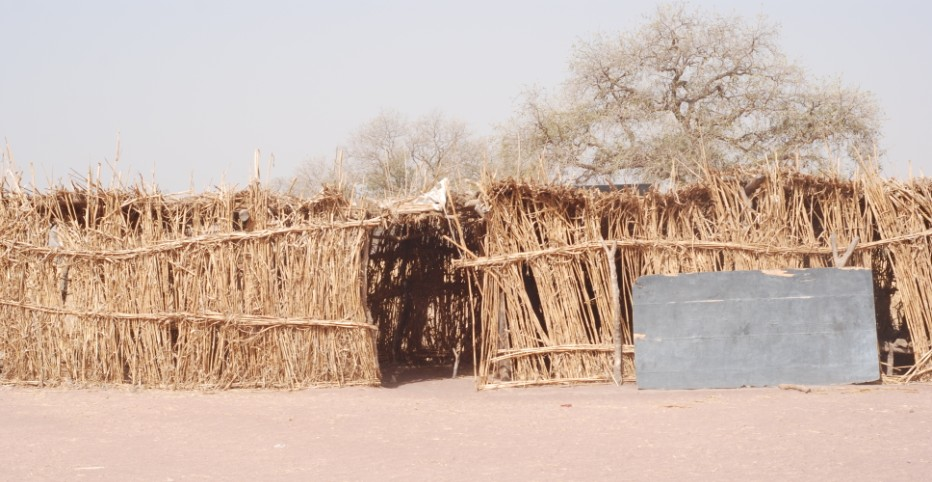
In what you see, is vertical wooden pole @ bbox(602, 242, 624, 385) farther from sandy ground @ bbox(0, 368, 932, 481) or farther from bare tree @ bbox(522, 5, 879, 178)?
bare tree @ bbox(522, 5, 879, 178)

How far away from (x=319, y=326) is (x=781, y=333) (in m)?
4.20

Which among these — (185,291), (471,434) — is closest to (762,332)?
(471,434)

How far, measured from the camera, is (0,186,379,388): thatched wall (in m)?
9.41

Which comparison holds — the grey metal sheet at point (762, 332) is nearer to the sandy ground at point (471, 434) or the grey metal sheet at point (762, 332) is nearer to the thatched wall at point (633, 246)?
the sandy ground at point (471, 434)

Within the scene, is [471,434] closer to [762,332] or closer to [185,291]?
[762,332]

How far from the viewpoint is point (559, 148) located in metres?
25.6

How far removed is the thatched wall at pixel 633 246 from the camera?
30.9 feet

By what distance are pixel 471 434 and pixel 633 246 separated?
3.26 meters

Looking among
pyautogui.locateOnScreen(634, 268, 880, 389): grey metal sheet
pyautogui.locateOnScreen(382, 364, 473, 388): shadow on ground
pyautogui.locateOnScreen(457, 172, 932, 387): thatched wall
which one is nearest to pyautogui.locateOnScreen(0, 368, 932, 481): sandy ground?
pyautogui.locateOnScreen(634, 268, 880, 389): grey metal sheet

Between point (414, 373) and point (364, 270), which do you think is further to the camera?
point (414, 373)

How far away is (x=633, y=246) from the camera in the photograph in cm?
955

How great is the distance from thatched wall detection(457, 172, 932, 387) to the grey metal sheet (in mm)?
493

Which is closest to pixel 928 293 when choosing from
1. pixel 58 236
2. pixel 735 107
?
pixel 58 236

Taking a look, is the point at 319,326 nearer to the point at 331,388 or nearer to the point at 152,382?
the point at 331,388
